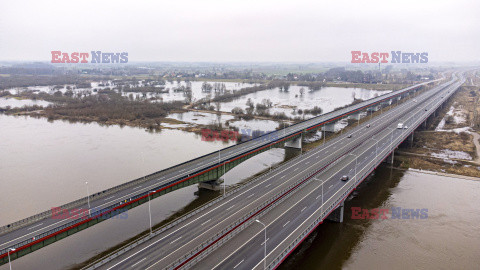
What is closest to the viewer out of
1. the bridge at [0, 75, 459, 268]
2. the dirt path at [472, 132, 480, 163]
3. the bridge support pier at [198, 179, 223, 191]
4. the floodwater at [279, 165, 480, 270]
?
the bridge at [0, 75, 459, 268]

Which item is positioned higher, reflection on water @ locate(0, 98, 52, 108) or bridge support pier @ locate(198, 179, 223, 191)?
reflection on water @ locate(0, 98, 52, 108)

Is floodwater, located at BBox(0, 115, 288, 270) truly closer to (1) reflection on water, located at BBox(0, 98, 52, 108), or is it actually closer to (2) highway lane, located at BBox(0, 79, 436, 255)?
(2) highway lane, located at BBox(0, 79, 436, 255)

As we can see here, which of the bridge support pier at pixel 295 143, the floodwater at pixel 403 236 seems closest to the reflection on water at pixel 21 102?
the bridge support pier at pixel 295 143

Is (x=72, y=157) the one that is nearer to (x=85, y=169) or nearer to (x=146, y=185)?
(x=85, y=169)

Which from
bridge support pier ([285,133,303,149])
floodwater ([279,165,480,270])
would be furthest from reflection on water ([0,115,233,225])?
floodwater ([279,165,480,270])

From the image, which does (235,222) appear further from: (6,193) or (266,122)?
(266,122)

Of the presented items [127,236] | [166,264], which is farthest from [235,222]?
[127,236]

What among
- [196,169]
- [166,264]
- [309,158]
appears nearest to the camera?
[166,264]
